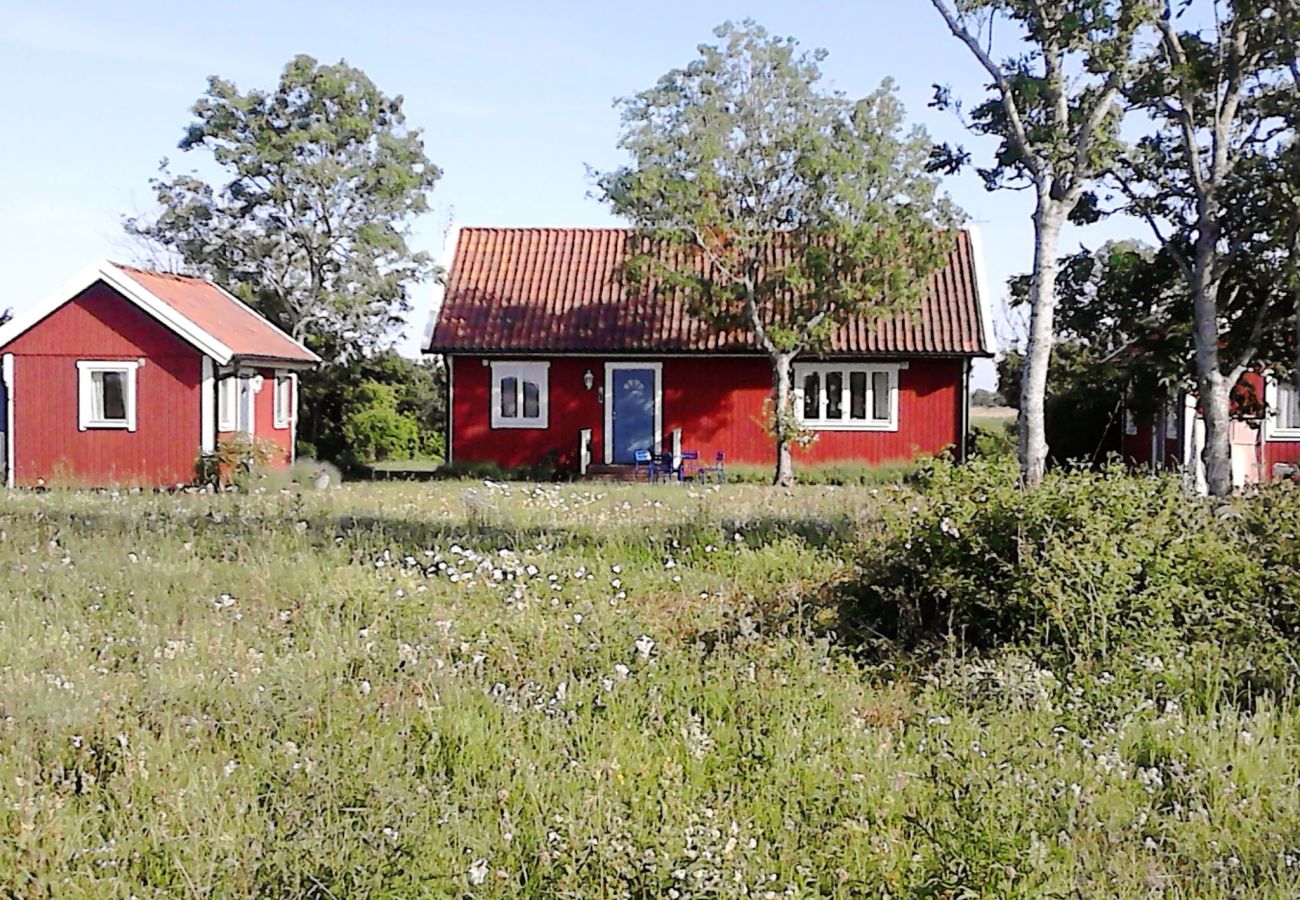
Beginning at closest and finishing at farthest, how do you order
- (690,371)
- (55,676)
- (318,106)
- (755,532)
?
1. (55,676)
2. (755,532)
3. (690,371)
4. (318,106)

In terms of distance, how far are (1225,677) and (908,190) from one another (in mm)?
19485

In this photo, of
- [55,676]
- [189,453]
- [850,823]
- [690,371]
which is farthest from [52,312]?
[850,823]

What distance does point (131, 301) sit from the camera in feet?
77.6

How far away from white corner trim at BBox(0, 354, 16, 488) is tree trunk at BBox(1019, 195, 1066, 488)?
703 inches

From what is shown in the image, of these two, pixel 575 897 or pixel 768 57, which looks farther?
pixel 768 57

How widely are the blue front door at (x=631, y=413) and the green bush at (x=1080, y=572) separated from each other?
20355 mm

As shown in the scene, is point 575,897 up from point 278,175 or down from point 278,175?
down

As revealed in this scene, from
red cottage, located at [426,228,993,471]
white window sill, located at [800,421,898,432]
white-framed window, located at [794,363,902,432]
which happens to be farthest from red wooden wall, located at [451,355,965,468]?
white-framed window, located at [794,363,902,432]

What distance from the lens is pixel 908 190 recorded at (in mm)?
25547

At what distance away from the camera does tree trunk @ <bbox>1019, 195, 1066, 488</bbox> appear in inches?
600

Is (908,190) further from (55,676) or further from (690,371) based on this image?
(55,676)

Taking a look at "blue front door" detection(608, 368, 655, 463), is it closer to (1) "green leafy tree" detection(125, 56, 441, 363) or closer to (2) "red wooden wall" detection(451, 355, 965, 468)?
(2) "red wooden wall" detection(451, 355, 965, 468)

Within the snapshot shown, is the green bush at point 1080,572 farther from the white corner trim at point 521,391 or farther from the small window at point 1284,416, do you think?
the white corner trim at point 521,391

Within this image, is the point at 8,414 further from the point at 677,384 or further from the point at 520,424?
the point at 677,384
